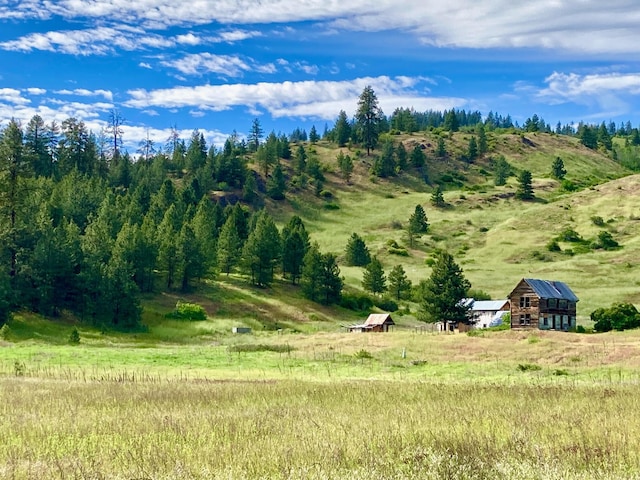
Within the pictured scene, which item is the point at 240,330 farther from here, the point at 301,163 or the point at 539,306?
the point at 301,163

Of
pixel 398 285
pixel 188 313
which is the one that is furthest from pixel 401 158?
pixel 188 313

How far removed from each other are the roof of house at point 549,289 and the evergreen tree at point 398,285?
88.9 ft

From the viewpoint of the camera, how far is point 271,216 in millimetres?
140750

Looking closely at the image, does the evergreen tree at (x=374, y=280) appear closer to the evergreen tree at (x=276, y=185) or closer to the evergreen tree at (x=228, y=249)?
the evergreen tree at (x=228, y=249)

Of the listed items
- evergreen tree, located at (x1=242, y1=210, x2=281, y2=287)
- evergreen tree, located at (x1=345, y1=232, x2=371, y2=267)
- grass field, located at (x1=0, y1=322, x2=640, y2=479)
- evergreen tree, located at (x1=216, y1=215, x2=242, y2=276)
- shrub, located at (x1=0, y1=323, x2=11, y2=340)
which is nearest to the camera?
grass field, located at (x1=0, y1=322, x2=640, y2=479)

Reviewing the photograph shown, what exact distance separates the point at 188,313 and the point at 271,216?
62830 millimetres

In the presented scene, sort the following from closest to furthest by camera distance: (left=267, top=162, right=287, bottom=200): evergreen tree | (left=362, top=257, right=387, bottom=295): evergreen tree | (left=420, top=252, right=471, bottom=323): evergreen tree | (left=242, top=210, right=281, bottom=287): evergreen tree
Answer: (left=420, top=252, right=471, bottom=323): evergreen tree → (left=242, top=210, right=281, bottom=287): evergreen tree → (left=362, top=257, right=387, bottom=295): evergreen tree → (left=267, top=162, right=287, bottom=200): evergreen tree

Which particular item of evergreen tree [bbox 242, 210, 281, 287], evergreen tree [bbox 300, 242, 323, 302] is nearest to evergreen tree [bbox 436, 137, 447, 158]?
evergreen tree [bbox 242, 210, 281, 287]

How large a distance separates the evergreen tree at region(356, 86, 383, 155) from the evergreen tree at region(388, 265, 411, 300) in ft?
298

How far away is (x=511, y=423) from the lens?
12.0m

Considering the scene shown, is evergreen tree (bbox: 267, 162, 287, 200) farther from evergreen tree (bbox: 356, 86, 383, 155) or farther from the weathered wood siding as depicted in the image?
the weathered wood siding

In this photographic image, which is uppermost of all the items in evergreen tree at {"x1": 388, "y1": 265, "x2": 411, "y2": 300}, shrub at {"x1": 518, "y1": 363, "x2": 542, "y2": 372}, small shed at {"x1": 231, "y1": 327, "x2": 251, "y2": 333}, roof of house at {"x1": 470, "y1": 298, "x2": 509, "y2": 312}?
evergreen tree at {"x1": 388, "y1": 265, "x2": 411, "y2": 300}

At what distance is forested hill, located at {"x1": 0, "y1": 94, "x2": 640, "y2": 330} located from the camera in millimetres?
76062

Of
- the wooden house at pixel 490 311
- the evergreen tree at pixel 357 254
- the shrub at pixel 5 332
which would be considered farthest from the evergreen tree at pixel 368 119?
the shrub at pixel 5 332
